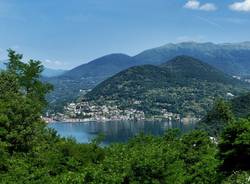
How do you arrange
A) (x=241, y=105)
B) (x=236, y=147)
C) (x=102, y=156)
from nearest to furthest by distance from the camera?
1. (x=236, y=147)
2. (x=102, y=156)
3. (x=241, y=105)

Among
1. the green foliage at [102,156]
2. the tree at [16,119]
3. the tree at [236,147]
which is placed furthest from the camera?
the tree at [16,119]

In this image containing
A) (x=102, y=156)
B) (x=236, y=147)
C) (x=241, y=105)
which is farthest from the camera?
(x=241, y=105)

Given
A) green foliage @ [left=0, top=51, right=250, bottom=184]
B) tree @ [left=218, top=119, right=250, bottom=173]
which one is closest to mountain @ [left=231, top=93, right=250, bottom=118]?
green foliage @ [left=0, top=51, right=250, bottom=184]

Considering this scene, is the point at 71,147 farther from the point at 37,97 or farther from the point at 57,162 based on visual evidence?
the point at 37,97

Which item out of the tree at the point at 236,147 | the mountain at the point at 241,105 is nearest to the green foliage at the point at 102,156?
the tree at the point at 236,147

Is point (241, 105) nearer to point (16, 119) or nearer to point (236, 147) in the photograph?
point (236, 147)

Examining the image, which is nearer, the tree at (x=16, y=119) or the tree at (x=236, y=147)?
the tree at (x=236, y=147)

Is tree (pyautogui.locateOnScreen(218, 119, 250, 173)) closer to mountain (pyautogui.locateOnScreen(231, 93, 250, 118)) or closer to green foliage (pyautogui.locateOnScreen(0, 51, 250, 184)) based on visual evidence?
green foliage (pyautogui.locateOnScreen(0, 51, 250, 184))

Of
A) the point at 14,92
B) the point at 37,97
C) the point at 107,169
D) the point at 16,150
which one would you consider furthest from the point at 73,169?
the point at 37,97

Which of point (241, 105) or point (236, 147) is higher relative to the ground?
point (236, 147)

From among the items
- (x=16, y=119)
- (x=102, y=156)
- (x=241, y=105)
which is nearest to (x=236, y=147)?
(x=102, y=156)

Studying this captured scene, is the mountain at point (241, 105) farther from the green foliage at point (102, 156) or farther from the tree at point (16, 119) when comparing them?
the tree at point (16, 119)
